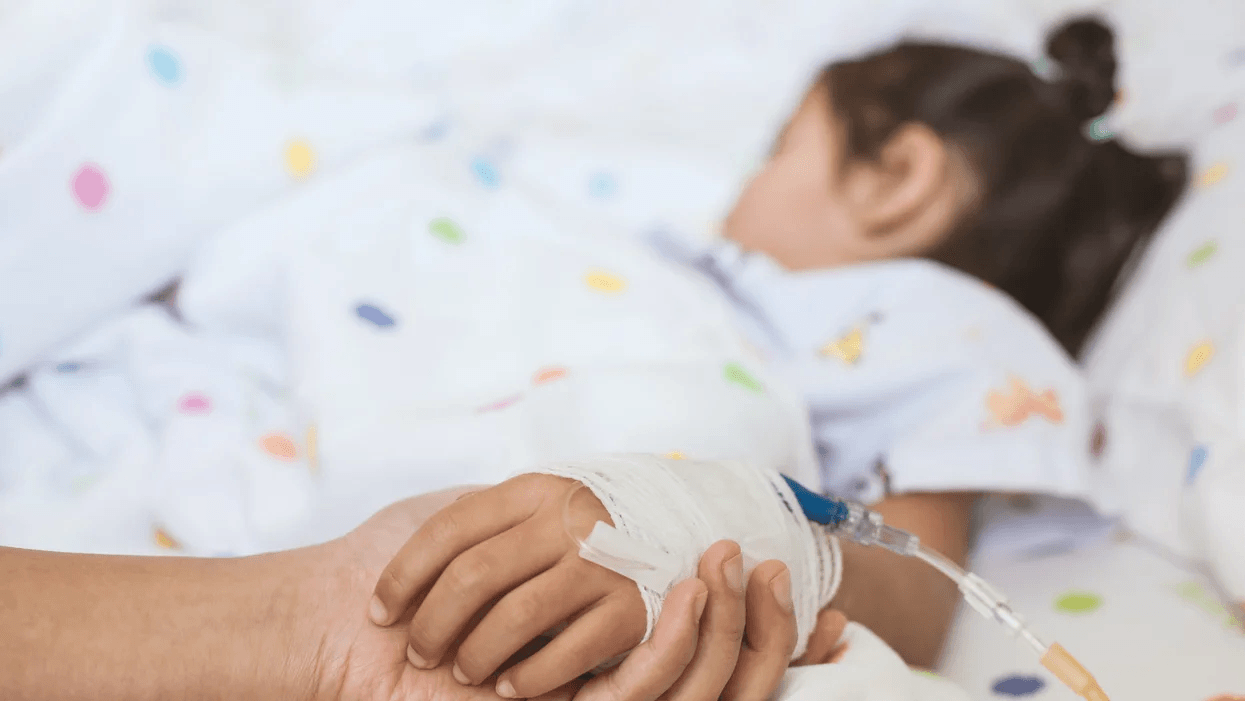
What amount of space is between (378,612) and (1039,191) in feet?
3.07

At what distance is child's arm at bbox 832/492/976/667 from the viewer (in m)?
0.70

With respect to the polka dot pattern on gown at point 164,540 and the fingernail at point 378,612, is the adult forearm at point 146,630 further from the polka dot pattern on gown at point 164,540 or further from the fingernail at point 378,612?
the polka dot pattern on gown at point 164,540

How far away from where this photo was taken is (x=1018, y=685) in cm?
69

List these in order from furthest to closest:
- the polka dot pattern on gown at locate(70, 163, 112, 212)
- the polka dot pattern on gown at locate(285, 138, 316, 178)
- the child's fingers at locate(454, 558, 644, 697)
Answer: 1. the polka dot pattern on gown at locate(285, 138, 316, 178)
2. the polka dot pattern on gown at locate(70, 163, 112, 212)
3. the child's fingers at locate(454, 558, 644, 697)

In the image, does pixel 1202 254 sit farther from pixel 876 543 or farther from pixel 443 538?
pixel 443 538

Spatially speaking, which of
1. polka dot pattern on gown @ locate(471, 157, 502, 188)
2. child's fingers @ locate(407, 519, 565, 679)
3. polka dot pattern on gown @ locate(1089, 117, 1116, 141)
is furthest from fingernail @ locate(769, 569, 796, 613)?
polka dot pattern on gown @ locate(1089, 117, 1116, 141)

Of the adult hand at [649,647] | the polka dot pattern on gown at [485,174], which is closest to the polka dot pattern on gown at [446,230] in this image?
the polka dot pattern on gown at [485,174]

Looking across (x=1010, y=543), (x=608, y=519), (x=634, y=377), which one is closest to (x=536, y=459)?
(x=634, y=377)

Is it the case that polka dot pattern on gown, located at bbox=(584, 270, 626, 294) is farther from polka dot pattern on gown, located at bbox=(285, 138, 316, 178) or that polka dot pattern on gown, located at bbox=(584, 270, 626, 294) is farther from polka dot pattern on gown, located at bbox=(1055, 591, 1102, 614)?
polka dot pattern on gown, located at bbox=(1055, 591, 1102, 614)

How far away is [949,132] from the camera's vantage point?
3.77 ft

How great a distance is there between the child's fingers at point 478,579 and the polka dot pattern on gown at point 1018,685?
40 cm

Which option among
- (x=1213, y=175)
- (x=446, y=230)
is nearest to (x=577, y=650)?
(x=446, y=230)

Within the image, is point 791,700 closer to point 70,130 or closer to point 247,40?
point 70,130

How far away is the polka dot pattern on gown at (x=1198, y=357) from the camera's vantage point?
86 centimetres
